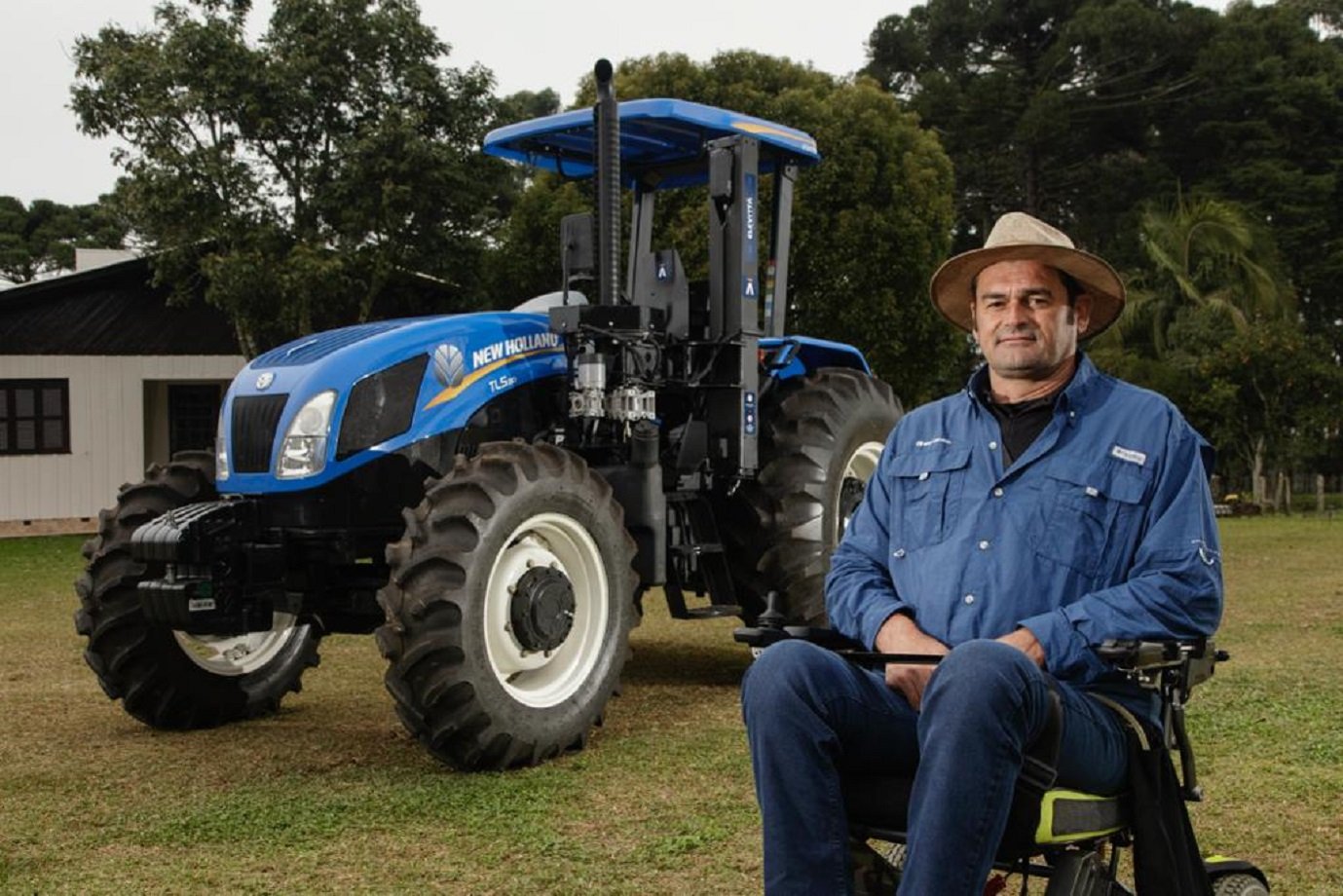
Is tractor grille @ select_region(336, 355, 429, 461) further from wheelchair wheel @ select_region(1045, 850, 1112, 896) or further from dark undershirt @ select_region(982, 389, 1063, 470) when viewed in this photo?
wheelchair wheel @ select_region(1045, 850, 1112, 896)

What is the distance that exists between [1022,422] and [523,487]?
2826mm

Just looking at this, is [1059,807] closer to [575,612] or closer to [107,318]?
[575,612]

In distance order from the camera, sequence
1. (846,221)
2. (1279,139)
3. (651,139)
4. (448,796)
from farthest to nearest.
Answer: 1. (1279,139)
2. (846,221)
3. (651,139)
4. (448,796)

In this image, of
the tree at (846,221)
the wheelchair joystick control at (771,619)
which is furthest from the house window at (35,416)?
the wheelchair joystick control at (771,619)

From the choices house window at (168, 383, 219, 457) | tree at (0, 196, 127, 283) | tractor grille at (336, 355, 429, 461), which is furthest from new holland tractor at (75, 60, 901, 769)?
tree at (0, 196, 127, 283)

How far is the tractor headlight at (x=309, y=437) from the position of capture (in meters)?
6.53

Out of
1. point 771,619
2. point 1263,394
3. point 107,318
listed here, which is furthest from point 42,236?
point 771,619

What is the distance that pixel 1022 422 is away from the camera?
373 cm

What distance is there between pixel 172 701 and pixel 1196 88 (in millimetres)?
39182

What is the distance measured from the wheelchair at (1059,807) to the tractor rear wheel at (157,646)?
406 centimetres

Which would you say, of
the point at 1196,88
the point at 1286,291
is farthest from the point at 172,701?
the point at 1196,88

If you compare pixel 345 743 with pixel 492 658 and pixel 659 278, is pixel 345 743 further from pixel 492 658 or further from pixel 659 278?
pixel 659 278

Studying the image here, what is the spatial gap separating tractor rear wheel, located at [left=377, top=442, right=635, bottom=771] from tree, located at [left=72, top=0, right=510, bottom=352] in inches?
661

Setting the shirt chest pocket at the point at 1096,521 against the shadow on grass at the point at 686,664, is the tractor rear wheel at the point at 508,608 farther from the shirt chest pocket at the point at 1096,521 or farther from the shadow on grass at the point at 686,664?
the shirt chest pocket at the point at 1096,521
